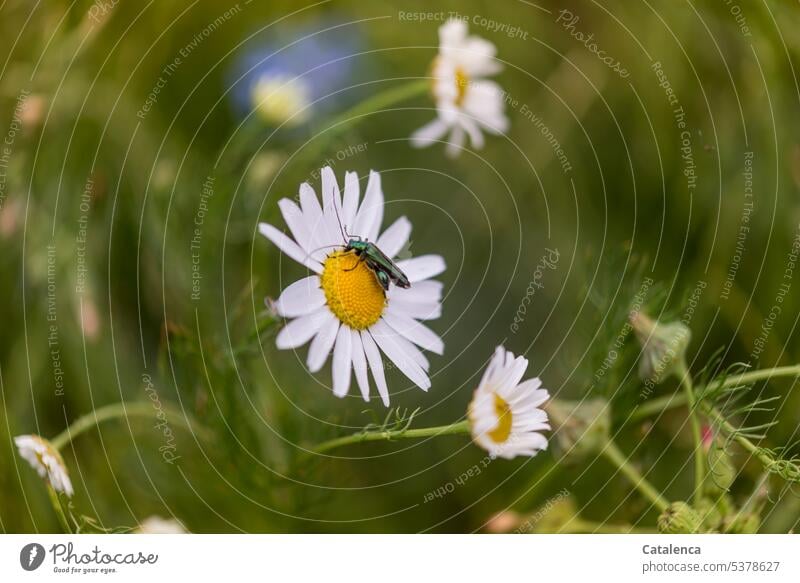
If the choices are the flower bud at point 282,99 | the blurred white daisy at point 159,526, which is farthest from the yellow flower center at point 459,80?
the blurred white daisy at point 159,526

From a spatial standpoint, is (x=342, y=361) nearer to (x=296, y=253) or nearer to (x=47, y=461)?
(x=296, y=253)

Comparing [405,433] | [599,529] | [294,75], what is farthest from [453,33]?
[599,529]

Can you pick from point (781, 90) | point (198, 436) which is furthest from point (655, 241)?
point (198, 436)

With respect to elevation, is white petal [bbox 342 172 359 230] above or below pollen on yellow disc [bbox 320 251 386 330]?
above

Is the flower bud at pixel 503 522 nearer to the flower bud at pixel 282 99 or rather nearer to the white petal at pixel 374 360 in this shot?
the white petal at pixel 374 360

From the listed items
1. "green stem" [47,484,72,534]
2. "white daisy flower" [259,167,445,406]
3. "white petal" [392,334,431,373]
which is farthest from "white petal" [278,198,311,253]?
"green stem" [47,484,72,534]

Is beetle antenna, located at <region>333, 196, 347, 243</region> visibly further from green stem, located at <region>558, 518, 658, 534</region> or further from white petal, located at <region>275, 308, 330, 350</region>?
green stem, located at <region>558, 518, 658, 534</region>
